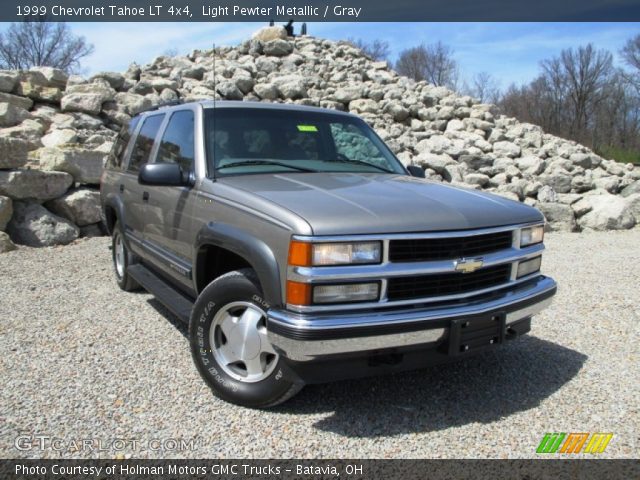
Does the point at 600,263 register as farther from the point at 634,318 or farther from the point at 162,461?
the point at 162,461

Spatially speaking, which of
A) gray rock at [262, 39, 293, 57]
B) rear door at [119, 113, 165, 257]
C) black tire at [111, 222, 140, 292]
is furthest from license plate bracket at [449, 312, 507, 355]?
gray rock at [262, 39, 293, 57]

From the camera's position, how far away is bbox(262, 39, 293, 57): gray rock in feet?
65.4

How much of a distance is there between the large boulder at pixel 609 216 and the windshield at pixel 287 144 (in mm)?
8641

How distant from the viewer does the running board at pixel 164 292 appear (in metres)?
4.01

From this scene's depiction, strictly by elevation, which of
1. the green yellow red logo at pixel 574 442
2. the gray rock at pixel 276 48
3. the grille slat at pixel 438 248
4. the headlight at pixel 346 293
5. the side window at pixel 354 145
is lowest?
the green yellow red logo at pixel 574 442

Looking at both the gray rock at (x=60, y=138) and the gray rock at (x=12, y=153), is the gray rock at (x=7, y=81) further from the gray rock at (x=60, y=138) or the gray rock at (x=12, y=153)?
the gray rock at (x=12, y=153)

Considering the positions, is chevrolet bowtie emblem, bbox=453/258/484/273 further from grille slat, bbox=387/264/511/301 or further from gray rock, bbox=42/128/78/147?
gray rock, bbox=42/128/78/147

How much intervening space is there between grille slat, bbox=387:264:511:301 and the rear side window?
3840mm

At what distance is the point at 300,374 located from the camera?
2965mm

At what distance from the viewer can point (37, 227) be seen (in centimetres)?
837

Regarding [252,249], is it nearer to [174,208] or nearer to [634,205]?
[174,208]

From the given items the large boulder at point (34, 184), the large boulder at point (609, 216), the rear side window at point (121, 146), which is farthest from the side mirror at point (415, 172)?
the large boulder at point (609, 216)

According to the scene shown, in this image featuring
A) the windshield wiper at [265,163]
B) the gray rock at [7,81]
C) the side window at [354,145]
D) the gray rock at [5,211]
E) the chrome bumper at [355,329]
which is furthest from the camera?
the gray rock at [7,81]

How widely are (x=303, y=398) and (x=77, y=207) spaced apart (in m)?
6.81
